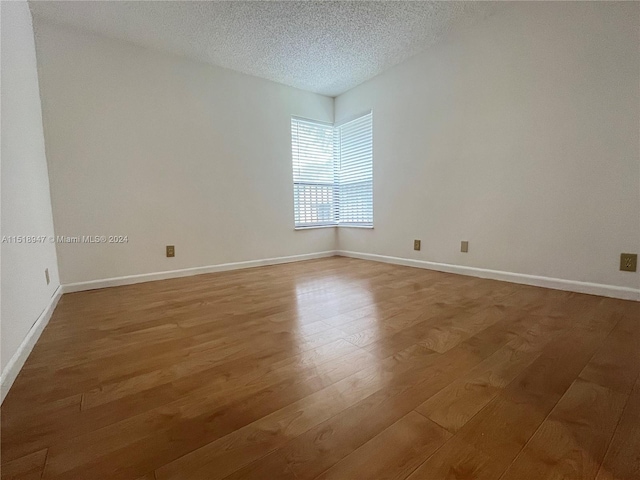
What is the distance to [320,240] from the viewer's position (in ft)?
13.8

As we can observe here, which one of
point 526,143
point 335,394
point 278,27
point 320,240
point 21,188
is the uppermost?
point 278,27

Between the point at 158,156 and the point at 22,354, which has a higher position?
the point at 158,156

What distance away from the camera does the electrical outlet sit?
190 centimetres

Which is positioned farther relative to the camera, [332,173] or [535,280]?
[332,173]

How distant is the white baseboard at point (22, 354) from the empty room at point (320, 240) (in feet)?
0.05

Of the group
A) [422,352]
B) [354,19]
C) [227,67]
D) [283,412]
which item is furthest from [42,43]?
[422,352]

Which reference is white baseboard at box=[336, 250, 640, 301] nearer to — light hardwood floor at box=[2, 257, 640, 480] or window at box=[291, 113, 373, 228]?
light hardwood floor at box=[2, 257, 640, 480]

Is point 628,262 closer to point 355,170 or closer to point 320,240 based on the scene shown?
point 355,170

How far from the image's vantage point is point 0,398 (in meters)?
0.98

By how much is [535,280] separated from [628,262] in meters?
0.55

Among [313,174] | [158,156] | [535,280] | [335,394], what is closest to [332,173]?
[313,174]

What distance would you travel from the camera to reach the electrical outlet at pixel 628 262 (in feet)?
6.25

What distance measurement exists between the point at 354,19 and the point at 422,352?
102 inches

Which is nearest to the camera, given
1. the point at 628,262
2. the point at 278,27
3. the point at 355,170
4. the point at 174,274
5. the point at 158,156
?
the point at 628,262
